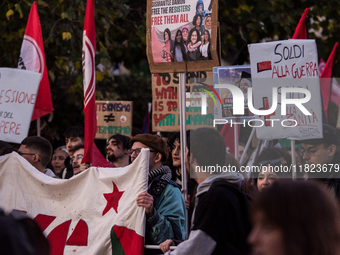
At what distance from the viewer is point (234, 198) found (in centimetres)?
257

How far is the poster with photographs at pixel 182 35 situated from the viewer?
4.13 meters

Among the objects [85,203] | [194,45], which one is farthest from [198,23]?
[85,203]

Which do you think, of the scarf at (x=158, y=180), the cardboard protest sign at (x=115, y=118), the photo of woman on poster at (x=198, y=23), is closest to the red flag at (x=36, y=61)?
the cardboard protest sign at (x=115, y=118)

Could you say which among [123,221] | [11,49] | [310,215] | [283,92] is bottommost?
[123,221]

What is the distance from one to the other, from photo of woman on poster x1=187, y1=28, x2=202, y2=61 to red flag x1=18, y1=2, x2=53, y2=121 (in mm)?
2511

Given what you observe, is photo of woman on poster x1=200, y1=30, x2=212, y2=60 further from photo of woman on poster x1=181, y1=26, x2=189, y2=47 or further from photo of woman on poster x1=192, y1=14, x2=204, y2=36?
photo of woman on poster x1=181, y1=26, x2=189, y2=47

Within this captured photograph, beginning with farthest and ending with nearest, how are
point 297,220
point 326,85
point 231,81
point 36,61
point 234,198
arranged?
1. point 326,85
2. point 36,61
3. point 231,81
4. point 234,198
5. point 297,220

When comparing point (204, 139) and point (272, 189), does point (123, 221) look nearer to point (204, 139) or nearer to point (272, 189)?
point (204, 139)

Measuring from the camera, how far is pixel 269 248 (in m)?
1.39

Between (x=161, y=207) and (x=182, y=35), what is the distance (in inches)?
60.7

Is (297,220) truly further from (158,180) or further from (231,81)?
(231,81)

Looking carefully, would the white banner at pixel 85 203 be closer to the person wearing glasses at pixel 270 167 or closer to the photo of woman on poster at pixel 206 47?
the person wearing glasses at pixel 270 167

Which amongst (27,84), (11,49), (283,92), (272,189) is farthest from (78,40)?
(272,189)

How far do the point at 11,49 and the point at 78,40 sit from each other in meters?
1.17
